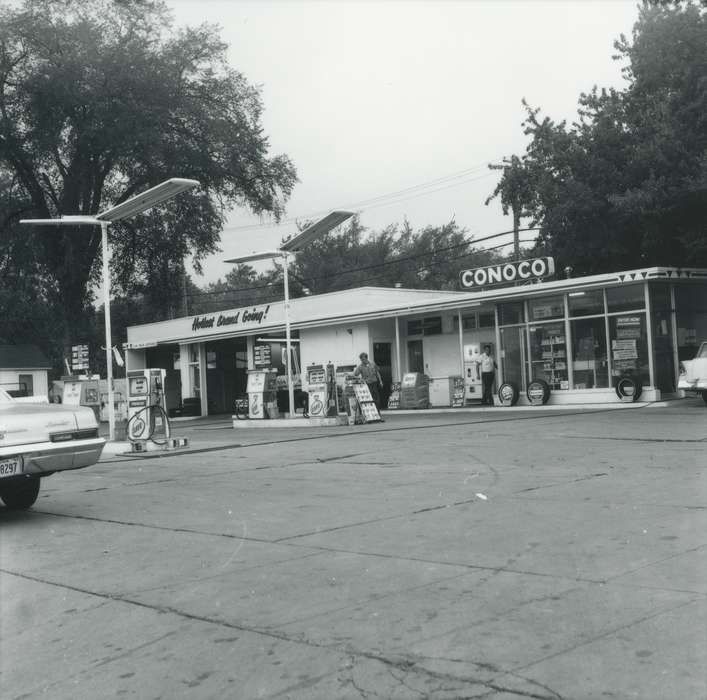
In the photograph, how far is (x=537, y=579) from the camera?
16.8 feet

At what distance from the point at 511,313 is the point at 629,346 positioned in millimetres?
4172

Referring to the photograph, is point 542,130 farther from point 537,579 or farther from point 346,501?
point 537,579

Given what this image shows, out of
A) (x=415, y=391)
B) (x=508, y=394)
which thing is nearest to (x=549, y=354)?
(x=508, y=394)

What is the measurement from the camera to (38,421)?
8391mm

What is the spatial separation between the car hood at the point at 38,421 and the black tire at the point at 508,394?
17.2 meters

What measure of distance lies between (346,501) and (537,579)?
3664 millimetres

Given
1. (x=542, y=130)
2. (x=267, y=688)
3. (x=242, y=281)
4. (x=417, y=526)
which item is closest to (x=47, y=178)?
(x=542, y=130)

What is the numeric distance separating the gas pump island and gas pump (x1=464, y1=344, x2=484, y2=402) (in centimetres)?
1167

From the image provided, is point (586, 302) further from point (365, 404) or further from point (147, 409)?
point (147, 409)

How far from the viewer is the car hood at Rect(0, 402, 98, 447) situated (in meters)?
8.18

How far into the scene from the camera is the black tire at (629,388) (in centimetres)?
2191

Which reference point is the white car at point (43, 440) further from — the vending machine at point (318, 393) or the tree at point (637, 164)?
the tree at point (637, 164)

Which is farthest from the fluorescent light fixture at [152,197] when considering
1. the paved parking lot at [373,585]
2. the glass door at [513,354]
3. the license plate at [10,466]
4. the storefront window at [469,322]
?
the storefront window at [469,322]

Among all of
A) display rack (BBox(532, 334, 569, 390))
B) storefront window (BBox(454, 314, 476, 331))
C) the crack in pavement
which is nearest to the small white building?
storefront window (BBox(454, 314, 476, 331))
